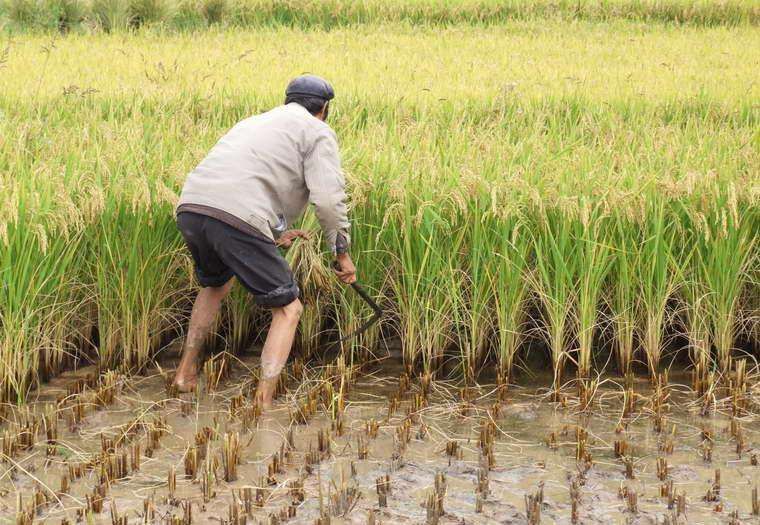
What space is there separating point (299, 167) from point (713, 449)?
1825mm

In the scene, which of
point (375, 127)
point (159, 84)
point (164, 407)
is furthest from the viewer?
point (159, 84)

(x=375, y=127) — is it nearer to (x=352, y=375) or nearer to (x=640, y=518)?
(x=352, y=375)

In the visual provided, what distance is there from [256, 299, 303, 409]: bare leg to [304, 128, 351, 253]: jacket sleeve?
310mm

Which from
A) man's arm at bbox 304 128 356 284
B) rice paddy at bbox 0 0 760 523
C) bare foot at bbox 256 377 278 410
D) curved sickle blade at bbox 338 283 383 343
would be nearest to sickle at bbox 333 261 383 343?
curved sickle blade at bbox 338 283 383 343

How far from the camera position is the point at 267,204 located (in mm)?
3910

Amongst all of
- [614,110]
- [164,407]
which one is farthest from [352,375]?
[614,110]

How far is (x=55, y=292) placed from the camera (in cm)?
425

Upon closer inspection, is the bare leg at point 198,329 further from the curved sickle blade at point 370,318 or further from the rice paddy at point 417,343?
the curved sickle blade at point 370,318

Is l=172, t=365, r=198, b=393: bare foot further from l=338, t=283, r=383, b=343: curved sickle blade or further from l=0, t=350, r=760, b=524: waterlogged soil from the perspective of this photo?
l=338, t=283, r=383, b=343: curved sickle blade

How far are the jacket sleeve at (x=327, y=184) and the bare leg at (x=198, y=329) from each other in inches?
23.0

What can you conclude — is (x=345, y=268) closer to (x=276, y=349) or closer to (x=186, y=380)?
(x=276, y=349)

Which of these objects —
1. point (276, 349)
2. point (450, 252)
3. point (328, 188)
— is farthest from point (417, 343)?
point (328, 188)

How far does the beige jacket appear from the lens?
3.86m

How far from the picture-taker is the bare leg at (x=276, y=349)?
12.9ft
